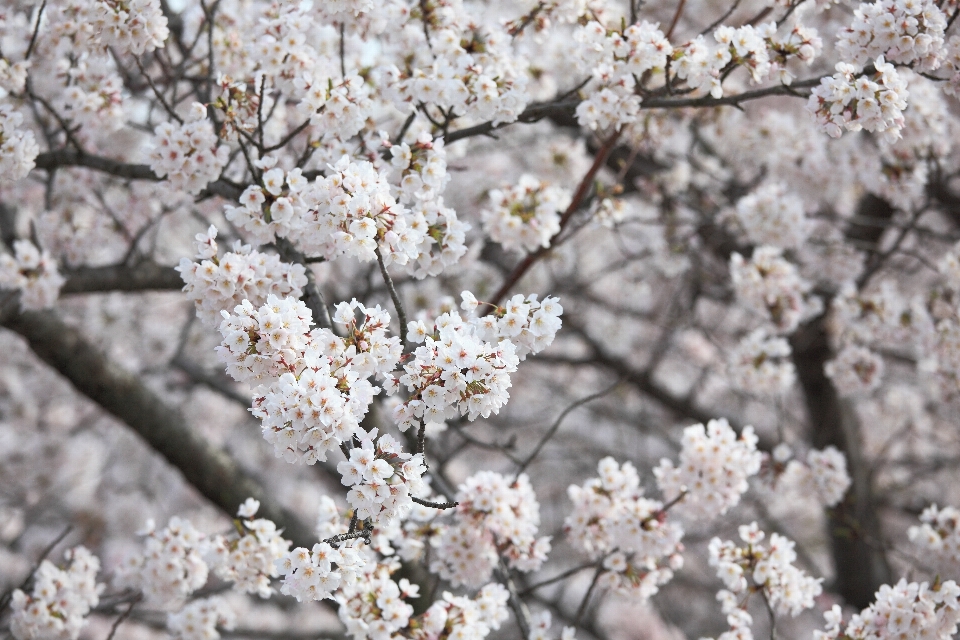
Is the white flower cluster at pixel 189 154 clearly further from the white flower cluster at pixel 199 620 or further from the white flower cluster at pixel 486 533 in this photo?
the white flower cluster at pixel 199 620

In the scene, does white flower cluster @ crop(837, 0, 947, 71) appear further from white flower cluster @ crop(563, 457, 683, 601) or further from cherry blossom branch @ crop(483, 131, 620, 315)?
white flower cluster @ crop(563, 457, 683, 601)

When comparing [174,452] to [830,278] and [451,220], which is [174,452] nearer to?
[451,220]

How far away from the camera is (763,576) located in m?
3.00

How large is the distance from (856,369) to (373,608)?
10.6 ft

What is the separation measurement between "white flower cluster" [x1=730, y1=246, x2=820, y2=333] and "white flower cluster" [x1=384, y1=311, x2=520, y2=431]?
2.64 meters

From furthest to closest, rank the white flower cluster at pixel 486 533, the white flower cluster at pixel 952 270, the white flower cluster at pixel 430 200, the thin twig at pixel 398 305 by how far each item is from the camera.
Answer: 1. the white flower cluster at pixel 952 270
2. the white flower cluster at pixel 486 533
3. the white flower cluster at pixel 430 200
4. the thin twig at pixel 398 305

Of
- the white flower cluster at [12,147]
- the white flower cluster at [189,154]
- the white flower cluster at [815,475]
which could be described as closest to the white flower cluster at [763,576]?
the white flower cluster at [815,475]

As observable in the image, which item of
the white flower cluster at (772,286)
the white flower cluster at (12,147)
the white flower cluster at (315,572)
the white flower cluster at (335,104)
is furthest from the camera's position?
the white flower cluster at (772,286)

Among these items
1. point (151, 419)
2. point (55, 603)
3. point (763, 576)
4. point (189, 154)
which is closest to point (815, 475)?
point (763, 576)

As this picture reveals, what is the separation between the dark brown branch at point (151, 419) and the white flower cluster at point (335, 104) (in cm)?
206

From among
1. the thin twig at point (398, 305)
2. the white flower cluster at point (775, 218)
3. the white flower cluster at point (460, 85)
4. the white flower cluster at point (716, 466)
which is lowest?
the thin twig at point (398, 305)

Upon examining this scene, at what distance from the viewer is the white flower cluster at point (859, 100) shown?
261 centimetres

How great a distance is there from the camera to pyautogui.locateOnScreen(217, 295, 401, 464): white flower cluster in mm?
1957

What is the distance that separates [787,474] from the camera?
4004 mm
